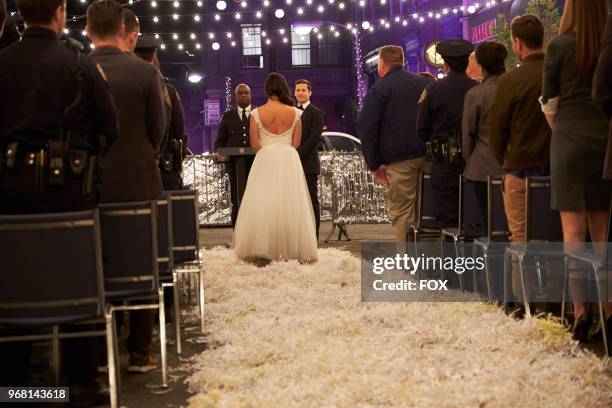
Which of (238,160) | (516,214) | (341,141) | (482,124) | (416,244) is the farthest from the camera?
(341,141)

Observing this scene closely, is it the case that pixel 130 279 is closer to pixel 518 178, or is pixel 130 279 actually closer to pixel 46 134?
pixel 46 134

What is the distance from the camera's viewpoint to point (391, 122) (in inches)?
359

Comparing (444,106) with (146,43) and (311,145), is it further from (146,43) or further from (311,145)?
(311,145)

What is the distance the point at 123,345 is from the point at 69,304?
7.46ft

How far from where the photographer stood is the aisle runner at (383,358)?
15.5 ft

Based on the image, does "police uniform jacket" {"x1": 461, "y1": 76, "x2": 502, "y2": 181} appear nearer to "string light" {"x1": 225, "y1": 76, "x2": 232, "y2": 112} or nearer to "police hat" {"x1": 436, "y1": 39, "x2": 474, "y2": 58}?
"police hat" {"x1": 436, "y1": 39, "x2": 474, "y2": 58}

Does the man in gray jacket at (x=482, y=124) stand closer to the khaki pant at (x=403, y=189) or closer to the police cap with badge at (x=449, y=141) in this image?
the police cap with badge at (x=449, y=141)

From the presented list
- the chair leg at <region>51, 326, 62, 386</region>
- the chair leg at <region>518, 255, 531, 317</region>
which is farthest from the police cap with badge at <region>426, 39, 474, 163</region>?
the chair leg at <region>51, 326, 62, 386</region>

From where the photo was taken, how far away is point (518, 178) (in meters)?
6.81

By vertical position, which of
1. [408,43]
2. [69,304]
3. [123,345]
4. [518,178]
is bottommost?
[123,345]

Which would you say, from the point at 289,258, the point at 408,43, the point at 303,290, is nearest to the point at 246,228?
the point at 289,258

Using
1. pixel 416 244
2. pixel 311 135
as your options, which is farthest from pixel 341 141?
pixel 416 244

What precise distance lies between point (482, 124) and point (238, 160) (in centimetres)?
488

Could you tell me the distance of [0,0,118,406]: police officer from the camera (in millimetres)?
4641
